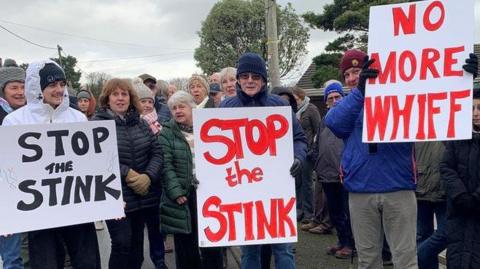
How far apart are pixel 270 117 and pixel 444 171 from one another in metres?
1.36

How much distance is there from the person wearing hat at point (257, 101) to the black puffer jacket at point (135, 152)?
0.79 metres

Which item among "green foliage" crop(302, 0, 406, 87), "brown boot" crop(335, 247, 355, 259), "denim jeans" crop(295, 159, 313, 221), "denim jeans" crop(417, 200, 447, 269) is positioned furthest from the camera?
"green foliage" crop(302, 0, 406, 87)

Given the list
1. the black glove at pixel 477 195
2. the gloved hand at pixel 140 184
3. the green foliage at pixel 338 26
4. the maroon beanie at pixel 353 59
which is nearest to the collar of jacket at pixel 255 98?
the maroon beanie at pixel 353 59

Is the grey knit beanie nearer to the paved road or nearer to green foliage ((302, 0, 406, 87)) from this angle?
the paved road

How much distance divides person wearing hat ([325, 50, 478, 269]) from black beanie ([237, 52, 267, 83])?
613 mm

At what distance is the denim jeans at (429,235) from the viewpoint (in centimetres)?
388

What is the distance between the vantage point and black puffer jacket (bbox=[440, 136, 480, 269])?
11.0 ft

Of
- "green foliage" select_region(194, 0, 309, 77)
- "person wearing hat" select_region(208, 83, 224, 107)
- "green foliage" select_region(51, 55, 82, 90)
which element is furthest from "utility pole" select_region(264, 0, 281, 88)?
"green foliage" select_region(51, 55, 82, 90)

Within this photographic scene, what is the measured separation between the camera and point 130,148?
382 centimetres

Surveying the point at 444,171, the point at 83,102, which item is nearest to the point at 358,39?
the point at 83,102

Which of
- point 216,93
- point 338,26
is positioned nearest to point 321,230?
point 216,93

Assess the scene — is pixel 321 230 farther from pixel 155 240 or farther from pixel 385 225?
pixel 385 225

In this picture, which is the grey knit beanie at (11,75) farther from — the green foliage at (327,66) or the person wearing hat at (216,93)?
the green foliage at (327,66)

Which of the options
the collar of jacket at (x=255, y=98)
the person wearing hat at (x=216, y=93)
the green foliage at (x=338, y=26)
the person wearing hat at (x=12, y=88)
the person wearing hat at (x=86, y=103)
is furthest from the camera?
the green foliage at (x=338, y=26)
